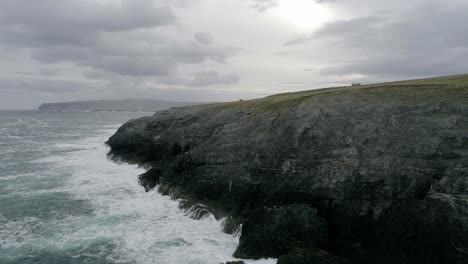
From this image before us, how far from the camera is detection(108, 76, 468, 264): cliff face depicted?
57.0 ft

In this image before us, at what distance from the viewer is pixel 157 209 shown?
26812 millimetres

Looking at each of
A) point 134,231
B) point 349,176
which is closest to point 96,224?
point 134,231

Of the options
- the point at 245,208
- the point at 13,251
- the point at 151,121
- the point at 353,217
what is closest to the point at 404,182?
the point at 353,217

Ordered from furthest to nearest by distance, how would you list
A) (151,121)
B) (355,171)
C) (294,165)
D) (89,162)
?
(151,121)
(89,162)
(294,165)
(355,171)

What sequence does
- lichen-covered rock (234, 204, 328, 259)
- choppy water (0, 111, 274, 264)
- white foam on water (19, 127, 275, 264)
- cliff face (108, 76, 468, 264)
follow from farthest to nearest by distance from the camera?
white foam on water (19, 127, 275, 264)
choppy water (0, 111, 274, 264)
lichen-covered rock (234, 204, 328, 259)
cliff face (108, 76, 468, 264)

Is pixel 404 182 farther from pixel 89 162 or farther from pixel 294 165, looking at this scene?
pixel 89 162

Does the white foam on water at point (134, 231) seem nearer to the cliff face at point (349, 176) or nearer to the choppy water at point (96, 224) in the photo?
the choppy water at point (96, 224)

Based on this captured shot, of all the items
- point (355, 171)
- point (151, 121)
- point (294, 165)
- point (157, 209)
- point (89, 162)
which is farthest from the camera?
point (151, 121)

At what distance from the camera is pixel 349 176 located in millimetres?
20484

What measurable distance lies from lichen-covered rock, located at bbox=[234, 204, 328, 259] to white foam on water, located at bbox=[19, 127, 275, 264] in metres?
0.87

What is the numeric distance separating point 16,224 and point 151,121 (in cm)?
2921

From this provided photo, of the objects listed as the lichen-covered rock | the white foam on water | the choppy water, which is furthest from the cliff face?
the choppy water

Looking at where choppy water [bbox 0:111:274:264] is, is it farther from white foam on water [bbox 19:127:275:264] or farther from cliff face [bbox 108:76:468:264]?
cliff face [bbox 108:76:468:264]

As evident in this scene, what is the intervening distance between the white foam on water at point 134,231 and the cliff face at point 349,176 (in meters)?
1.97
